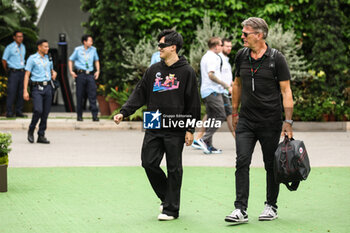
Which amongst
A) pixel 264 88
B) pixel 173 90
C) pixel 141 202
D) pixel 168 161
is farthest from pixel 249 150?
pixel 141 202

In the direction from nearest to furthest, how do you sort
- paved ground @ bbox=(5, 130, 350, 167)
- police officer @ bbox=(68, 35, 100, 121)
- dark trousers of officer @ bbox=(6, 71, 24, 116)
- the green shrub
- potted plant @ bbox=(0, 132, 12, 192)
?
1. potted plant @ bbox=(0, 132, 12, 192)
2. paved ground @ bbox=(5, 130, 350, 167)
3. police officer @ bbox=(68, 35, 100, 121)
4. the green shrub
5. dark trousers of officer @ bbox=(6, 71, 24, 116)

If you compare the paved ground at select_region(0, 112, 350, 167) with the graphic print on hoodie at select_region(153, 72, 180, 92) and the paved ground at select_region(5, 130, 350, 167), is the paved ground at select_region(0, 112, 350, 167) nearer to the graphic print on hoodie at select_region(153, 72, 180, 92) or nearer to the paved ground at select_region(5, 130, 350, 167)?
the paved ground at select_region(5, 130, 350, 167)

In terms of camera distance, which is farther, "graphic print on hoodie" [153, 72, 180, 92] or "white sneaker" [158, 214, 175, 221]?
"graphic print on hoodie" [153, 72, 180, 92]

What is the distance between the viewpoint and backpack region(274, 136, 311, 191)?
6.66 meters

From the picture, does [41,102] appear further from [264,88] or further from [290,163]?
[290,163]

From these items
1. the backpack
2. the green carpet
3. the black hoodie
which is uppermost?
the black hoodie

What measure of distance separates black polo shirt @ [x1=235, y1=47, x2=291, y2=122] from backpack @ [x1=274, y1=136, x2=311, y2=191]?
39cm

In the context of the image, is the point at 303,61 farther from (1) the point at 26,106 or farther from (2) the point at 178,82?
(2) the point at 178,82

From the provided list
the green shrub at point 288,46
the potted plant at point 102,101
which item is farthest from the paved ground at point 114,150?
the potted plant at point 102,101

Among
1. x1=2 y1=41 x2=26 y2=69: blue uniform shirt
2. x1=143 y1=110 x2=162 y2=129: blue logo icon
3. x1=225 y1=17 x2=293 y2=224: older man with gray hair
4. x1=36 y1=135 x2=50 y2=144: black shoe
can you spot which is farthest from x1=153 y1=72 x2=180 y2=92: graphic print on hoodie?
x1=2 y1=41 x2=26 y2=69: blue uniform shirt

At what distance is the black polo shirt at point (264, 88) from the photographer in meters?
6.92

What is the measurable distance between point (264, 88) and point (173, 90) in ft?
2.89

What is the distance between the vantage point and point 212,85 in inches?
487

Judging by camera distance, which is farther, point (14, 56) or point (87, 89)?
point (14, 56)
